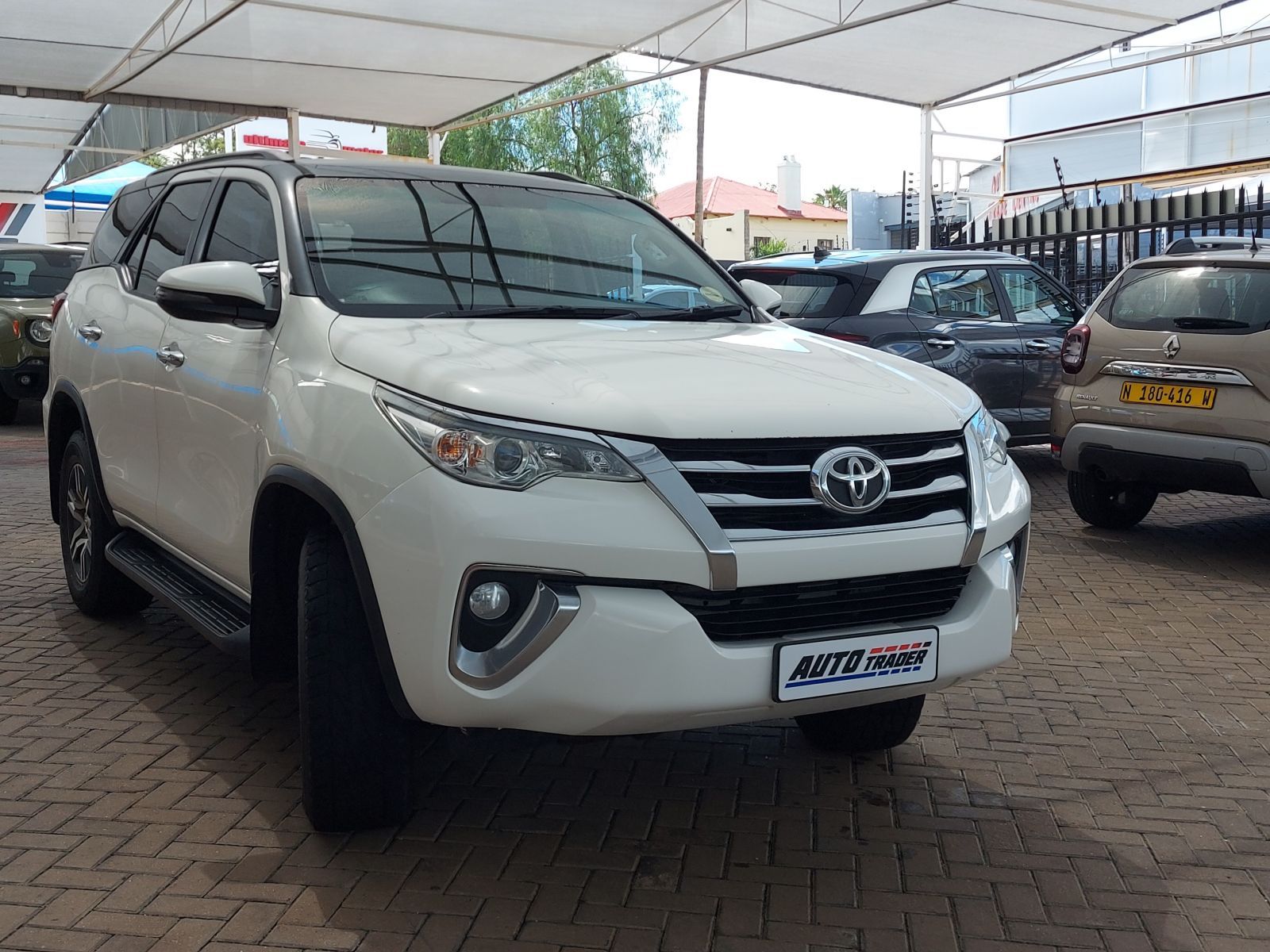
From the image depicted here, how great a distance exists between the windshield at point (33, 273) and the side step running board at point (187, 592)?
974 cm

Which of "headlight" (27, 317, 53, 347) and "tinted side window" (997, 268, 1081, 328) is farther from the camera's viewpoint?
"headlight" (27, 317, 53, 347)

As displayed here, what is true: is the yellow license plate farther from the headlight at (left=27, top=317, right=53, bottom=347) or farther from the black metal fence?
the headlight at (left=27, top=317, right=53, bottom=347)

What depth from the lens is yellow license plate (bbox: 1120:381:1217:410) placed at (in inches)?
279

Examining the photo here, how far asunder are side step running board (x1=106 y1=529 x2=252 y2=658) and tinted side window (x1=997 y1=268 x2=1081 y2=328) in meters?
7.03

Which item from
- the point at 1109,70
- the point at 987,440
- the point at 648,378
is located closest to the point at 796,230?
the point at 1109,70

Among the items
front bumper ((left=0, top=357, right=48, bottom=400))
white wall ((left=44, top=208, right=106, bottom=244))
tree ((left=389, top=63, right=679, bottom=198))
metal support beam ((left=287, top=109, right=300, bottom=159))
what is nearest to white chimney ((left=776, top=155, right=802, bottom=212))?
tree ((left=389, top=63, right=679, bottom=198))

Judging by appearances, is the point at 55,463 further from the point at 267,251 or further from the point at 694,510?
the point at 694,510

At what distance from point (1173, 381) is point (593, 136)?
4575 centimetres

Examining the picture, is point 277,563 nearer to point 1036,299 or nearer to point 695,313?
point 695,313

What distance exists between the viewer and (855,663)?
10.8 feet

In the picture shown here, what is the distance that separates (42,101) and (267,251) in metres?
25.6

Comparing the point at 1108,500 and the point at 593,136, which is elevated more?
the point at 593,136

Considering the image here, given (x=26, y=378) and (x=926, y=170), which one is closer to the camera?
(x=26, y=378)

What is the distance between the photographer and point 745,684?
3127 millimetres
